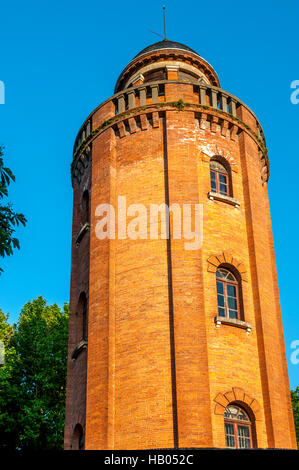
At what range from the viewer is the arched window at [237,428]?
15.0m

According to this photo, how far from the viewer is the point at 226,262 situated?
17344mm

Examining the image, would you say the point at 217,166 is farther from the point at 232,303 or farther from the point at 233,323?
the point at 233,323

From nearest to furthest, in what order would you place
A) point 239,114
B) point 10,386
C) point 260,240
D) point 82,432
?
point 82,432, point 260,240, point 239,114, point 10,386

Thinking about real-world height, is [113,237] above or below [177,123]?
below

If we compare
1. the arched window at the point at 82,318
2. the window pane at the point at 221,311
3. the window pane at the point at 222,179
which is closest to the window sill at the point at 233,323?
the window pane at the point at 221,311

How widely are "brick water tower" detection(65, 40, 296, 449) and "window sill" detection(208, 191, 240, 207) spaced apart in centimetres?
5

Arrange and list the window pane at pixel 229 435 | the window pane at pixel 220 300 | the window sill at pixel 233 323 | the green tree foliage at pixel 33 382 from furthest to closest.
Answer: the green tree foliage at pixel 33 382, the window pane at pixel 220 300, the window sill at pixel 233 323, the window pane at pixel 229 435

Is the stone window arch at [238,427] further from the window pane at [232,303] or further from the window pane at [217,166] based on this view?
the window pane at [217,166]

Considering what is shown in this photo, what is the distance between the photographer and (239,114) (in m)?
20.7

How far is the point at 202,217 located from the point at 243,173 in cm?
279

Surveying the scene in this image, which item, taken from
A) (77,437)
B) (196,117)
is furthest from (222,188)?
(77,437)

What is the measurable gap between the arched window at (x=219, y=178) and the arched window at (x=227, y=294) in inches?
112
